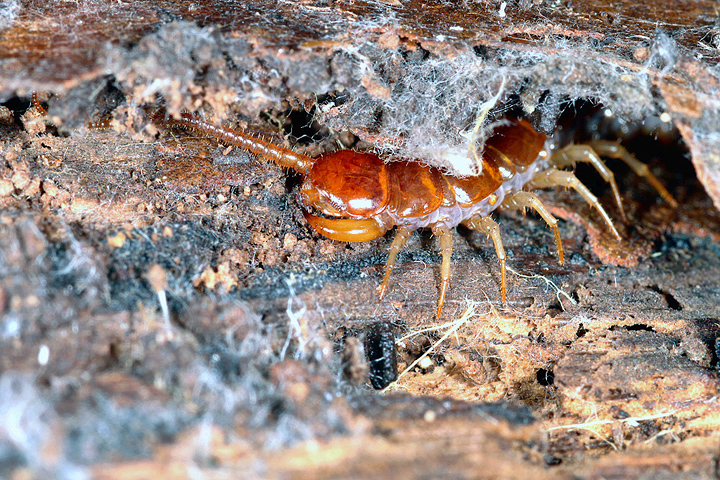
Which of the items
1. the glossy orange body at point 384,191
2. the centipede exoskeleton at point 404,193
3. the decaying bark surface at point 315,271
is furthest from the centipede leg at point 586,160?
the glossy orange body at point 384,191

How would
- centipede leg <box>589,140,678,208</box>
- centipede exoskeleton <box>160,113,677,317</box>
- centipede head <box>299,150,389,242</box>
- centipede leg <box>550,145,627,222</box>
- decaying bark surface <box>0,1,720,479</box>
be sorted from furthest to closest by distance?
centipede leg <box>589,140,678,208</box>, centipede leg <box>550,145,627,222</box>, centipede head <box>299,150,389,242</box>, centipede exoskeleton <box>160,113,677,317</box>, decaying bark surface <box>0,1,720,479</box>

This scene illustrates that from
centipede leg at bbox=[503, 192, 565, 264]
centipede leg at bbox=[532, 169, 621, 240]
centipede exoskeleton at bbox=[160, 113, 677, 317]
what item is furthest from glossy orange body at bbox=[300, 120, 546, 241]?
centipede leg at bbox=[532, 169, 621, 240]

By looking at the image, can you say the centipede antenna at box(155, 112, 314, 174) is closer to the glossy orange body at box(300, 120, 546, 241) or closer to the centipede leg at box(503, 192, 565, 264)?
the glossy orange body at box(300, 120, 546, 241)

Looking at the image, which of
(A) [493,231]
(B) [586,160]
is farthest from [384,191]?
(B) [586,160]

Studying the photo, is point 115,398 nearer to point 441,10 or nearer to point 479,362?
point 479,362

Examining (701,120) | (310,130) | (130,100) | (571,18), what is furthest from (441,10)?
(130,100)

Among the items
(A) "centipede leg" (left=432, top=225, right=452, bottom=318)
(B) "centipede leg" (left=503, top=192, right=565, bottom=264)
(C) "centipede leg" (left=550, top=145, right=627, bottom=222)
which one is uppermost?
(C) "centipede leg" (left=550, top=145, right=627, bottom=222)

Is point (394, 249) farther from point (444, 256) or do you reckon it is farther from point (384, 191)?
point (384, 191)
